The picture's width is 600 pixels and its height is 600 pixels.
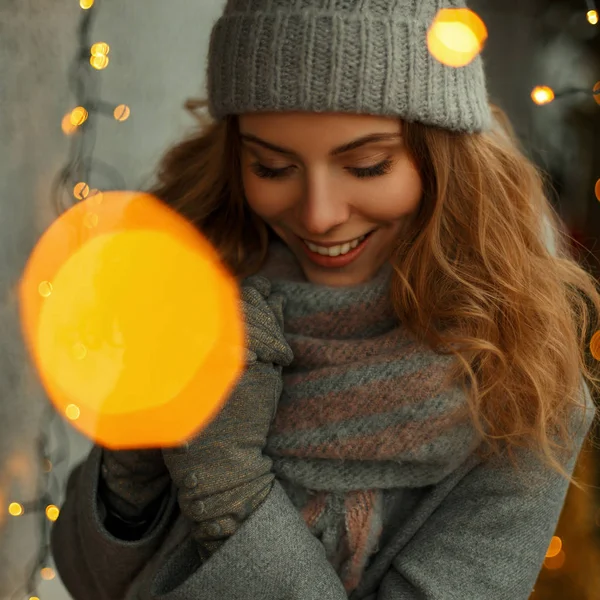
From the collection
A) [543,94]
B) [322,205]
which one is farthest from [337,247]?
[543,94]

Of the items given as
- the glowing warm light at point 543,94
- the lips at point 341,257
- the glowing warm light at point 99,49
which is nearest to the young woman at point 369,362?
the lips at point 341,257

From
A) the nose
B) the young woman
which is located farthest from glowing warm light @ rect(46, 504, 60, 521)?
the nose

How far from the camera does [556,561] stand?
154cm

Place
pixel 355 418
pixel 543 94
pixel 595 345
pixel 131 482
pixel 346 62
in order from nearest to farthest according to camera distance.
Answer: pixel 346 62 < pixel 355 418 < pixel 131 482 < pixel 595 345 < pixel 543 94

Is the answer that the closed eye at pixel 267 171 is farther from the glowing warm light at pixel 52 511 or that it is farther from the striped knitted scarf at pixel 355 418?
the glowing warm light at pixel 52 511

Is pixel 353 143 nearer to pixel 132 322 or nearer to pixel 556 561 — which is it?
pixel 132 322

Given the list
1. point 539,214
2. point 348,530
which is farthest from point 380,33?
point 348,530

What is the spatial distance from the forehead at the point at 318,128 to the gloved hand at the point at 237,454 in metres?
0.25

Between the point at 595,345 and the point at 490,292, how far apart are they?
31 centimetres

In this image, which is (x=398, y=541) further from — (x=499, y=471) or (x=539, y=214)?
(x=539, y=214)

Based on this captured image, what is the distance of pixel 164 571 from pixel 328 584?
0.24 m

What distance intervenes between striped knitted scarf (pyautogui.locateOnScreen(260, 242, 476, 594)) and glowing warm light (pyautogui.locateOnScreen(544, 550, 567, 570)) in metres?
0.56

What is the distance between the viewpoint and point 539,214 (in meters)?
1.23

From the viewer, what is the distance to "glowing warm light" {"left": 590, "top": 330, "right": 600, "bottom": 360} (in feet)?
4.32
